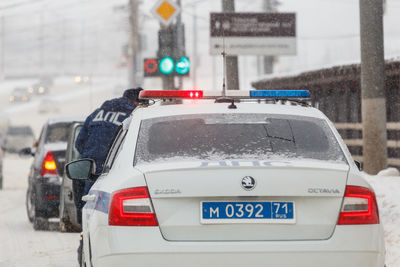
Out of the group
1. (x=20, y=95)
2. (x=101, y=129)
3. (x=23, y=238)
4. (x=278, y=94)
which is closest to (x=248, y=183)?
(x=278, y=94)

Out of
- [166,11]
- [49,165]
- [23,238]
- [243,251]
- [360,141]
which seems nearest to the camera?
[243,251]

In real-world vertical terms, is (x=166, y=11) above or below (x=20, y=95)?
above

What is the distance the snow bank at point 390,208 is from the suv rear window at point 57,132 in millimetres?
4291

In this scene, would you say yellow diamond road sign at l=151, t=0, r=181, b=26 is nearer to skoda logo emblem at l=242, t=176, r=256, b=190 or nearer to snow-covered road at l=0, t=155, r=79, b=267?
snow-covered road at l=0, t=155, r=79, b=267

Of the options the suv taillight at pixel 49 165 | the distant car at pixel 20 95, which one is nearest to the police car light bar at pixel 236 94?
the suv taillight at pixel 49 165

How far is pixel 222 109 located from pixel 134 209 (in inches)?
41.0

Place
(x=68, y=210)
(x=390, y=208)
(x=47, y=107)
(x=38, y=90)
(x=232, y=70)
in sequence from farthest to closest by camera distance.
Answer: (x=38, y=90)
(x=47, y=107)
(x=232, y=70)
(x=390, y=208)
(x=68, y=210)

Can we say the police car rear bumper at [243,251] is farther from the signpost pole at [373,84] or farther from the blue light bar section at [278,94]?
the signpost pole at [373,84]

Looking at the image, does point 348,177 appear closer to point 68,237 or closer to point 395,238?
point 395,238

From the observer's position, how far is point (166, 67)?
724 inches

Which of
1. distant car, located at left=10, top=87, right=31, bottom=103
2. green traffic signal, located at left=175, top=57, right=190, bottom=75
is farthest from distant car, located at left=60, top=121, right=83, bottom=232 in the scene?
distant car, located at left=10, top=87, right=31, bottom=103

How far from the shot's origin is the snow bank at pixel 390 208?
862cm

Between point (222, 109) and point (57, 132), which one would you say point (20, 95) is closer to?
point (57, 132)

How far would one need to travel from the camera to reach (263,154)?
16.7ft
